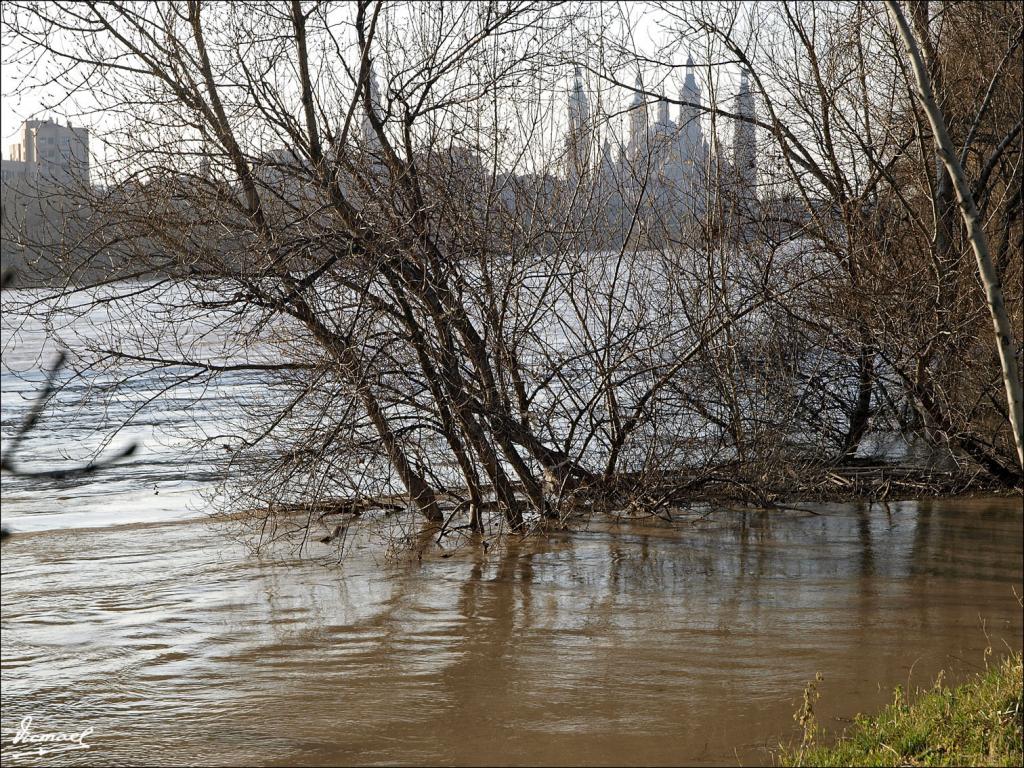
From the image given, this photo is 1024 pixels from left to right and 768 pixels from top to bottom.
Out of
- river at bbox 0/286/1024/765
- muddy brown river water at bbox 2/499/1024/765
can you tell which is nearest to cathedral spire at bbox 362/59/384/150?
river at bbox 0/286/1024/765

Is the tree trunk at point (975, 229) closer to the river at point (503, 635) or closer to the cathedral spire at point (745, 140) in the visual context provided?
the river at point (503, 635)

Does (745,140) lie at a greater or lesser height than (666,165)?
greater

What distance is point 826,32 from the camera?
38.4 feet

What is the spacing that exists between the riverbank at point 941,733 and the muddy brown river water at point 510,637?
1.68 ft

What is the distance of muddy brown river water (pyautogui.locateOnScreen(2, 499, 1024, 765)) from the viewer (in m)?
6.11

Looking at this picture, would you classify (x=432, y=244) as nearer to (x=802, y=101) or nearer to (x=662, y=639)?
(x=662, y=639)

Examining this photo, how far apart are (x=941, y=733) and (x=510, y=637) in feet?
11.0

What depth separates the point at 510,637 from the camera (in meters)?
7.78

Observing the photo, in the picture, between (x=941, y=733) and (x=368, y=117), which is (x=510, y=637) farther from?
(x=368, y=117)

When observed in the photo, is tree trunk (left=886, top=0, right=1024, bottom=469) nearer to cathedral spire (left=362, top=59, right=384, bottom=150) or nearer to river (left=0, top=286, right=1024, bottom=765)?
river (left=0, top=286, right=1024, bottom=765)

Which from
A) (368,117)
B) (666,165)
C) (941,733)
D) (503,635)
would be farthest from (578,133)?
(941,733)

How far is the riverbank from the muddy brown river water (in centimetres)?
51

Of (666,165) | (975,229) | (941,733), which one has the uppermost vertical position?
(666,165)

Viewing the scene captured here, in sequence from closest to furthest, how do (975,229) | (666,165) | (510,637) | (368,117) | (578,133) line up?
(975,229)
(510,637)
(368,117)
(578,133)
(666,165)
